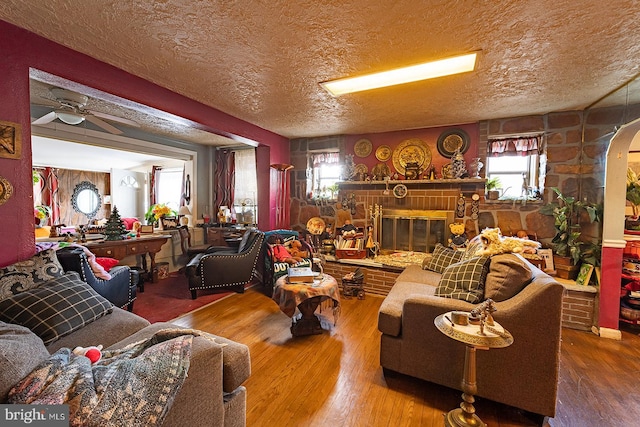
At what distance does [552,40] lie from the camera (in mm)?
1774

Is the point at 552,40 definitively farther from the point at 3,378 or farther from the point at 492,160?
the point at 3,378

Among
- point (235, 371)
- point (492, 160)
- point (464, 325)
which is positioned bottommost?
point (235, 371)

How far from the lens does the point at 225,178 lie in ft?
18.0

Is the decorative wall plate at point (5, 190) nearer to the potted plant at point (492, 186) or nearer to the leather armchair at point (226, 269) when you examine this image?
the leather armchair at point (226, 269)

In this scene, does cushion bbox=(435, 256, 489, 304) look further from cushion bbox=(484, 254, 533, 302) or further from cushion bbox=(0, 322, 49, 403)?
cushion bbox=(0, 322, 49, 403)

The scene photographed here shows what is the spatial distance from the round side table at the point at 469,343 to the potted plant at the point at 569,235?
2.37 meters

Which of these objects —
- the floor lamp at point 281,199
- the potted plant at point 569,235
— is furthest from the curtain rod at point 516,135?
the floor lamp at point 281,199

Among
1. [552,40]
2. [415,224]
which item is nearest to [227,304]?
[415,224]

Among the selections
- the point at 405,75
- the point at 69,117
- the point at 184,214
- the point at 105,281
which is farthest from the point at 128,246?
the point at 405,75

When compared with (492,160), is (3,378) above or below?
below

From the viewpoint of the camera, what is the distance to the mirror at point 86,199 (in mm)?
6668

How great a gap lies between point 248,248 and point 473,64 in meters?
3.20

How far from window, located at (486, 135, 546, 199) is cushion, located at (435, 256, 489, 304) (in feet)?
7.01

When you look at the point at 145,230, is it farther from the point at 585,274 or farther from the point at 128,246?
the point at 585,274
